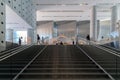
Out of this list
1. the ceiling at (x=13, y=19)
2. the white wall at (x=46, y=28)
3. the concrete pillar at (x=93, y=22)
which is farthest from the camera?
the white wall at (x=46, y=28)

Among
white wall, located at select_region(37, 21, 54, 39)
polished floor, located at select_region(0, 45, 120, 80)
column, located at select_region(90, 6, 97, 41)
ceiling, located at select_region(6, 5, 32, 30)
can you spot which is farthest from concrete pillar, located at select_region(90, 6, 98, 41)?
polished floor, located at select_region(0, 45, 120, 80)

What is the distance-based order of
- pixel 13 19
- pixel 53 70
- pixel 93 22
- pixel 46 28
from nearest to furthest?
pixel 53 70, pixel 13 19, pixel 93 22, pixel 46 28

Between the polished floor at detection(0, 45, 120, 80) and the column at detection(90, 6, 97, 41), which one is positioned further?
the column at detection(90, 6, 97, 41)

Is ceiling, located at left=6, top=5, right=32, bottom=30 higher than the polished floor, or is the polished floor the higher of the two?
ceiling, located at left=6, top=5, right=32, bottom=30

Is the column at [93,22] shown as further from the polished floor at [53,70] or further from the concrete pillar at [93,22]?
the polished floor at [53,70]

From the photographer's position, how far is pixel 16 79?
24.6ft

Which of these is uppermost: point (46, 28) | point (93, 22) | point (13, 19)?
point (46, 28)

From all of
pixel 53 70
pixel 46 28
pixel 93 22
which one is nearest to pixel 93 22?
pixel 93 22

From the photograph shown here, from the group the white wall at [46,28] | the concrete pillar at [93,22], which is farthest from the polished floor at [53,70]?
the white wall at [46,28]

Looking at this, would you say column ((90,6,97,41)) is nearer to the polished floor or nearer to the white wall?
the white wall

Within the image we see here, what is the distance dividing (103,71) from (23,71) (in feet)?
8.14

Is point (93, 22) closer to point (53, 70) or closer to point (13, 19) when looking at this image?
point (13, 19)

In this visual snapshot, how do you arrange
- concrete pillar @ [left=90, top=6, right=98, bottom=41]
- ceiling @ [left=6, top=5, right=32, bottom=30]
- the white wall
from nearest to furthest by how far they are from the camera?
ceiling @ [left=6, top=5, right=32, bottom=30]
concrete pillar @ [left=90, top=6, right=98, bottom=41]
the white wall

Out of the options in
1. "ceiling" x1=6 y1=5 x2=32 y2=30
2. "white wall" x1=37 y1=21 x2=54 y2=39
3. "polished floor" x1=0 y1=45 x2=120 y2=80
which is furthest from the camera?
"white wall" x1=37 y1=21 x2=54 y2=39
